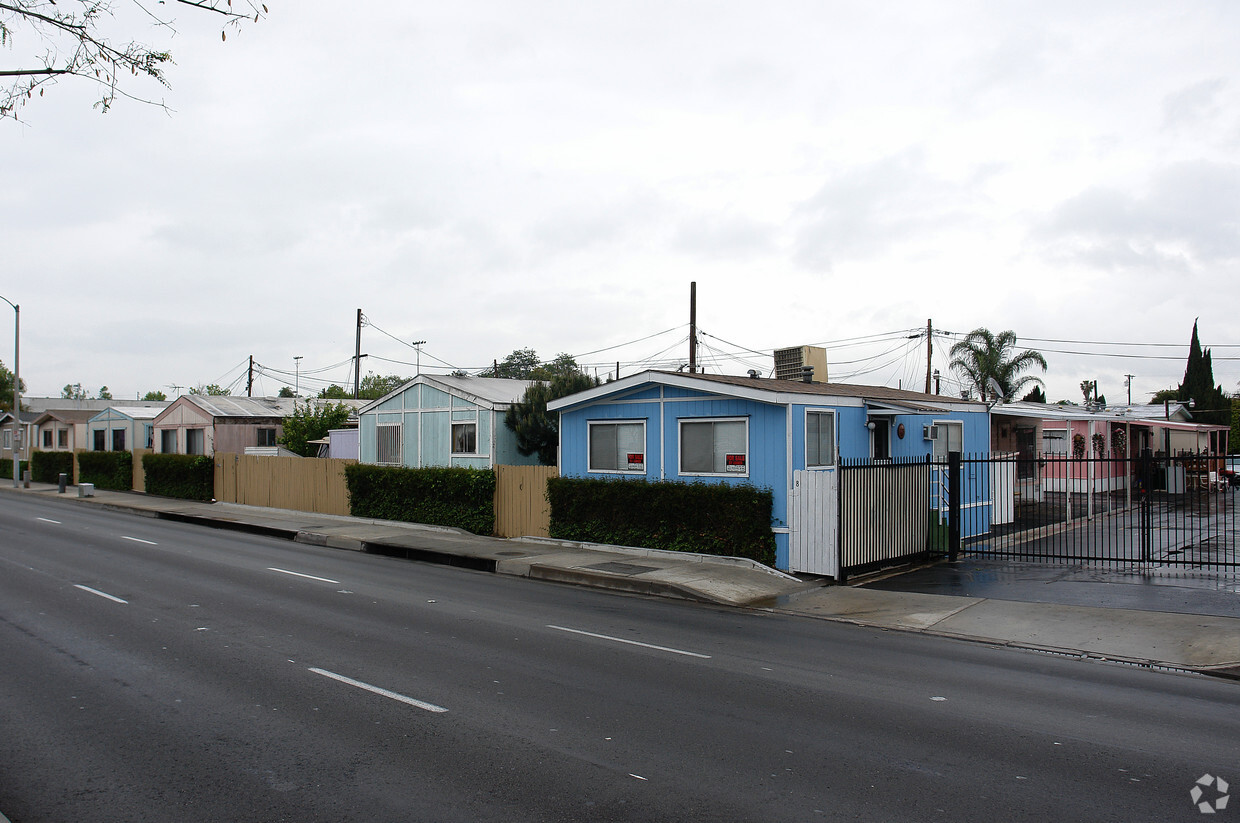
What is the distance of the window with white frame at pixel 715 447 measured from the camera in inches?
628

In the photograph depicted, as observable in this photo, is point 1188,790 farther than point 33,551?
No

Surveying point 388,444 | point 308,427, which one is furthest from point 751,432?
point 308,427

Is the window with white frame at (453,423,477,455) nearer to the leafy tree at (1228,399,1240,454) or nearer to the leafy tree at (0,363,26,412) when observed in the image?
the leafy tree at (1228,399,1240,454)

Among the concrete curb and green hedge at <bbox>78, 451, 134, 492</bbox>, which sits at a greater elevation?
green hedge at <bbox>78, 451, 134, 492</bbox>

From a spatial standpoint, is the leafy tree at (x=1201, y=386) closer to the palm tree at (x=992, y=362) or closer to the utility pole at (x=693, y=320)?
the palm tree at (x=992, y=362)

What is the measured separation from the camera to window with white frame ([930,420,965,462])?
2042cm

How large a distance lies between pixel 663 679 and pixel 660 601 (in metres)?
5.00

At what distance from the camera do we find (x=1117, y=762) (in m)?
5.94

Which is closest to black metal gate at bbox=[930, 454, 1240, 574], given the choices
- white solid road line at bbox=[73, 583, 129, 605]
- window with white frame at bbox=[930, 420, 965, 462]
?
window with white frame at bbox=[930, 420, 965, 462]

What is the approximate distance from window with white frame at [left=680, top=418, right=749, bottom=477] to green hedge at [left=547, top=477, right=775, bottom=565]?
396 mm

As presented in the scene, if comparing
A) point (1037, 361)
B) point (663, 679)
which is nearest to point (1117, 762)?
point (663, 679)

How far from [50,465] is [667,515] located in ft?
147

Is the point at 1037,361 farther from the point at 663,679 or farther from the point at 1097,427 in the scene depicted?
the point at 663,679

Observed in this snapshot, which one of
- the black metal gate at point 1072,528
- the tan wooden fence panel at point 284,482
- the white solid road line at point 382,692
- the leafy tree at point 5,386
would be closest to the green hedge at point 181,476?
the tan wooden fence panel at point 284,482
